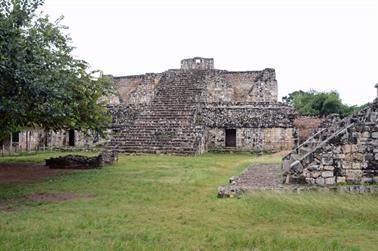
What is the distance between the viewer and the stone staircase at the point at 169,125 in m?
23.2

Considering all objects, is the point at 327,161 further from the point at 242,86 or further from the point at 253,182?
the point at 242,86

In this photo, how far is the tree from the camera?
1016cm

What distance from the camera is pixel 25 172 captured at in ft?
51.9

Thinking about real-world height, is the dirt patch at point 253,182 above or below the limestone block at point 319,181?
below

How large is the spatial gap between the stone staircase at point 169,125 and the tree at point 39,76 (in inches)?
224

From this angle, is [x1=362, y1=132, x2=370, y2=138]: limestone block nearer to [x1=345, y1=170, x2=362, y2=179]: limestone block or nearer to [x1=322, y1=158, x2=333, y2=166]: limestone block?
[x1=345, y1=170, x2=362, y2=179]: limestone block

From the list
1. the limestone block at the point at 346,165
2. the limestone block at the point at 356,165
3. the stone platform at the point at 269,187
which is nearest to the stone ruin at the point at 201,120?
the stone platform at the point at 269,187

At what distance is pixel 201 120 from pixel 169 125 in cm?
190

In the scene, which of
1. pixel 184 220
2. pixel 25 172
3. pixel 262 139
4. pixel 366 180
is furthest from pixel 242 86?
pixel 184 220

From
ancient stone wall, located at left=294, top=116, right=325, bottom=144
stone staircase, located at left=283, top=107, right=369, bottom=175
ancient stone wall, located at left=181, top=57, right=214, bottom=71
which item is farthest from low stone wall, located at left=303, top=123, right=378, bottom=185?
ancient stone wall, located at left=181, top=57, right=214, bottom=71

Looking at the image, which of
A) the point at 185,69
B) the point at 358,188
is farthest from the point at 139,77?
the point at 358,188

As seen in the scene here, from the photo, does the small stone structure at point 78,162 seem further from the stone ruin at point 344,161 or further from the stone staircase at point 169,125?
the stone ruin at point 344,161

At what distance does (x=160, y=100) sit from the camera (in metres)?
28.0

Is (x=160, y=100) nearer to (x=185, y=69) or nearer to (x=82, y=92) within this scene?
(x=185, y=69)
